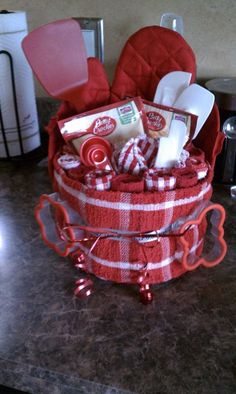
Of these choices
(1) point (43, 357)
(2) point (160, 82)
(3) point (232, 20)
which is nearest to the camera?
(1) point (43, 357)

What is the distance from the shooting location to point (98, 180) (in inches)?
16.6

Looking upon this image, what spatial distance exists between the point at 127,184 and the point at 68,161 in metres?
0.10

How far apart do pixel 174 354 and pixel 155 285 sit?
0.11m

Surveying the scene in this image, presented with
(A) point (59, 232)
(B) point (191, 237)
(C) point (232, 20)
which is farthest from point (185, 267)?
(C) point (232, 20)

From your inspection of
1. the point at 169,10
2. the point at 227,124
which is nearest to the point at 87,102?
the point at 227,124

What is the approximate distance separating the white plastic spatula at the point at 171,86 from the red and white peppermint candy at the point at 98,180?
0.15 metres

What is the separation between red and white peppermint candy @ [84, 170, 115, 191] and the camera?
421mm

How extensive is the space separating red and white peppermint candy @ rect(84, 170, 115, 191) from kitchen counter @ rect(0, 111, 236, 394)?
161 millimetres

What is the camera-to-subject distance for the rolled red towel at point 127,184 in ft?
1.37

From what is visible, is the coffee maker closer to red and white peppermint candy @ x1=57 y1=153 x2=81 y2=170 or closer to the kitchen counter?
the kitchen counter

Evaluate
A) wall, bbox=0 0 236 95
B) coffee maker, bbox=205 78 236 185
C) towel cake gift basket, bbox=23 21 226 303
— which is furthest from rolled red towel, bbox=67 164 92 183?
wall, bbox=0 0 236 95

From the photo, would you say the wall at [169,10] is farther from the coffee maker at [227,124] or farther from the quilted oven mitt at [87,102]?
the quilted oven mitt at [87,102]

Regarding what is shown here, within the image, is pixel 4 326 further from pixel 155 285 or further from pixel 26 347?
pixel 155 285

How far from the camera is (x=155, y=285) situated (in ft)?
1.69
